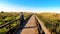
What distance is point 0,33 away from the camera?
1502 cm
